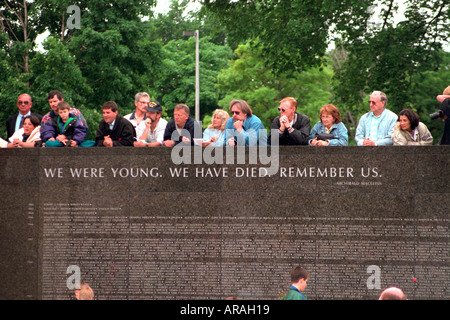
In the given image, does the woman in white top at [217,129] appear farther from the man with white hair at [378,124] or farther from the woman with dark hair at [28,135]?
the woman with dark hair at [28,135]

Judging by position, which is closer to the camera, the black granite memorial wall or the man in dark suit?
the black granite memorial wall

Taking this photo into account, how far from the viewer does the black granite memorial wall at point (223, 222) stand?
9.95 meters

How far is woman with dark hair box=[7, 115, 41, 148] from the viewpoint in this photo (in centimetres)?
1098

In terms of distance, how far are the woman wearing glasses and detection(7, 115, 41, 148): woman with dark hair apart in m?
4.27

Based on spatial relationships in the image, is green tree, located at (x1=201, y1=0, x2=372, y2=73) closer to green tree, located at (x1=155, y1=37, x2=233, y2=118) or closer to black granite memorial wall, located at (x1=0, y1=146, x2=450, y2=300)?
black granite memorial wall, located at (x1=0, y1=146, x2=450, y2=300)

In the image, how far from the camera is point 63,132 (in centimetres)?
1068

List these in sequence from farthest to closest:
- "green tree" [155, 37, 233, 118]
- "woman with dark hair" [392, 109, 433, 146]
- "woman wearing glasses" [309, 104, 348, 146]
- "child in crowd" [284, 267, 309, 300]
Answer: "green tree" [155, 37, 233, 118]
"woman wearing glasses" [309, 104, 348, 146]
"woman with dark hair" [392, 109, 433, 146]
"child in crowd" [284, 267, 309, 300]

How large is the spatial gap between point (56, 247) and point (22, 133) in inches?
81.4

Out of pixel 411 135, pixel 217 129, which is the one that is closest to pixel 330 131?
pixel 411 135

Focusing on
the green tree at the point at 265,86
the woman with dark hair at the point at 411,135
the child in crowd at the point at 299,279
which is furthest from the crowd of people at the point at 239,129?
the green tree at the point at 265,86

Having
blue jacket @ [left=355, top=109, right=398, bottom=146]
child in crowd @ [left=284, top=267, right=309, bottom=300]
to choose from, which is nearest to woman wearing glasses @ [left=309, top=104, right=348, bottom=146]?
blue jacket @ [left=355, top=109, right=398, bottom=146]

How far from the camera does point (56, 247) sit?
10.5 meters
